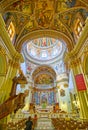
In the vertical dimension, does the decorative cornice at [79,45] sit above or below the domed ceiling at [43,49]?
below

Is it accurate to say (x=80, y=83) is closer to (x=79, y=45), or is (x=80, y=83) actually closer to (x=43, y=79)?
(x=79, y=45)

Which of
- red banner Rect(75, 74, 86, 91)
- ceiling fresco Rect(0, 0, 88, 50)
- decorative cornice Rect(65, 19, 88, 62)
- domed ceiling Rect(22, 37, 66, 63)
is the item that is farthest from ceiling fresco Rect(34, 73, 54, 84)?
red banner Rect(75, 74, 86, 91)

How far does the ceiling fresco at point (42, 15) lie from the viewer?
11297 millimetres

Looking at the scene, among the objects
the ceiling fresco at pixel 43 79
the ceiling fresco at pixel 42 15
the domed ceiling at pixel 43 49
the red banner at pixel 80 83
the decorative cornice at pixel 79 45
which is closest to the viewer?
the red banner at pixel 80 83

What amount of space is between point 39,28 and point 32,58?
12699 millimetres

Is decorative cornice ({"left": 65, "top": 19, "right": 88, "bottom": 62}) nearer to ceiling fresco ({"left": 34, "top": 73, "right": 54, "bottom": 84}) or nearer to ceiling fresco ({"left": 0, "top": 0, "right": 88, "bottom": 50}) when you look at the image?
ceiling fresco ({"left": 0, "top": 0, "right": 88, "bottom": 50})

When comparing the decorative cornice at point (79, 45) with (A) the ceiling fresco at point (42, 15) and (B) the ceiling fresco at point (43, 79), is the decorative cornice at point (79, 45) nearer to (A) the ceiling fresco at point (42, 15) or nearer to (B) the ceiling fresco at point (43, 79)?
(A) the ceiling fresco at point (42, 15)

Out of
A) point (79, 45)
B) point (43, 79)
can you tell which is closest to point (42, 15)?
point (79, 45)

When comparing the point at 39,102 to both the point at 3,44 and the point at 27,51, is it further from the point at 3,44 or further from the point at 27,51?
the point at 3,44

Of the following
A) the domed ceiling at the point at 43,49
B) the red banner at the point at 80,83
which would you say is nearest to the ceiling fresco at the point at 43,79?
the domed ceiling at the point at 43,49

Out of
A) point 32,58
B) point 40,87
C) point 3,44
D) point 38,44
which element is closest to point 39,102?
point 40,87

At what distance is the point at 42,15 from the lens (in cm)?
1302

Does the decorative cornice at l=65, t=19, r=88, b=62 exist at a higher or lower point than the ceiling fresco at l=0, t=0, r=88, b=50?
lower

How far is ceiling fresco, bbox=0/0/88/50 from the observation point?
11297 mm
